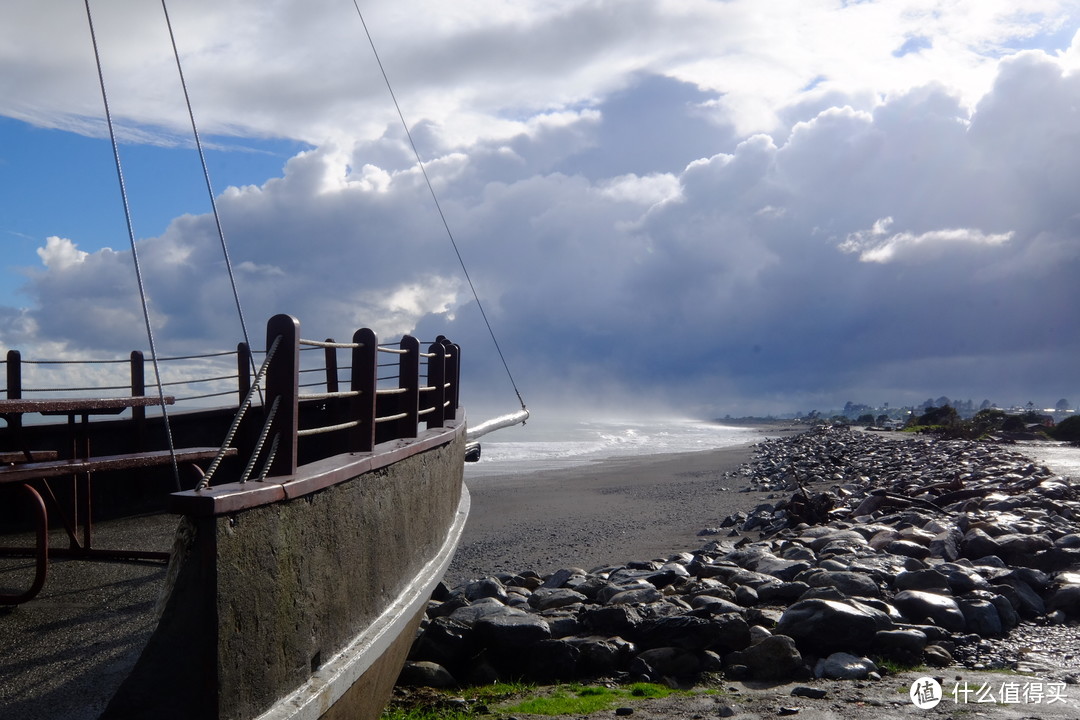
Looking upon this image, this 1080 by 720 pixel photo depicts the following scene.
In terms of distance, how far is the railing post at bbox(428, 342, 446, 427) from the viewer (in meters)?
6.75

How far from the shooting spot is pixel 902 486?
16594 mm

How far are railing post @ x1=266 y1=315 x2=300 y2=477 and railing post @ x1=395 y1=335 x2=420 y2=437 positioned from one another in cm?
210

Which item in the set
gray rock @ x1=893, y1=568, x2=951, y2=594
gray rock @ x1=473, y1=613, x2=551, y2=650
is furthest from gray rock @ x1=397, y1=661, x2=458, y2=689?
gray rock @ x1=893, y1=568, x2=951, y2=594

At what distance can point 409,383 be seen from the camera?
5.70 m

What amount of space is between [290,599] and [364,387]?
139 centimetres

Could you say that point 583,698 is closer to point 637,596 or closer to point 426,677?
point 426,677

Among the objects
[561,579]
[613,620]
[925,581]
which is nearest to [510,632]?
[613,620]

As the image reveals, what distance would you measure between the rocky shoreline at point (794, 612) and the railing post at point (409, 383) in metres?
1.56

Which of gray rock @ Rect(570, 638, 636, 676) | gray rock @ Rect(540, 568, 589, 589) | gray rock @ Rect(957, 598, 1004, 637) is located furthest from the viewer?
gray rock @ Rect(540, 568, 589, 589)

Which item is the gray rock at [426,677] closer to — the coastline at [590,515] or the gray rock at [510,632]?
the gray rock at [510,632]

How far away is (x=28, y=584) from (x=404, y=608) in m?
2.18

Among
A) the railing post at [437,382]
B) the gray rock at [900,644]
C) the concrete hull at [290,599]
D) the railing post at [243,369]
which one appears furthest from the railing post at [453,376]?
the gray rock at [900,644]

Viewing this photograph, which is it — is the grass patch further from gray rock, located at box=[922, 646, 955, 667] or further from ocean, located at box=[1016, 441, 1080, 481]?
ocean, located at box=[1016, 441, 1080, 481]

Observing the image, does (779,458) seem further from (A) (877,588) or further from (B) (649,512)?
(A) (877,588)
